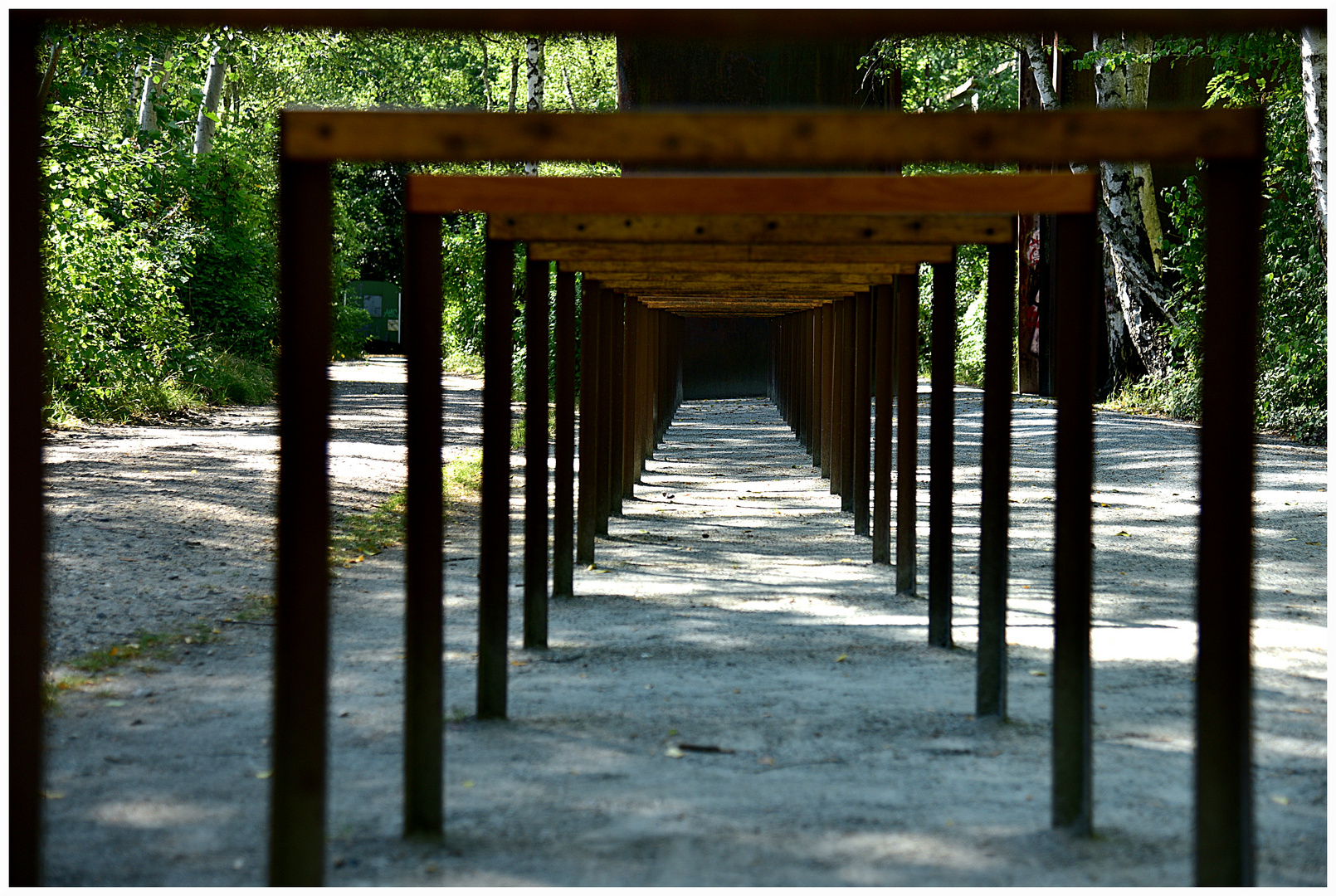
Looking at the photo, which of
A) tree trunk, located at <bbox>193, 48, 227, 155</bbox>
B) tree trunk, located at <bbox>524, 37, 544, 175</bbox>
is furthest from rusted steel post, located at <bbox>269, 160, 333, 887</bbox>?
tree trunk, located at <bbox>193, 48, 227, 155</bbox>

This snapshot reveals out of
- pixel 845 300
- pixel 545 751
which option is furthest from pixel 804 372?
pixel 545 751

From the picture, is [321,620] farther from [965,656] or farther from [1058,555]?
[965,656]

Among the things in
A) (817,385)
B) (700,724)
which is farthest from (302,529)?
(817,385)

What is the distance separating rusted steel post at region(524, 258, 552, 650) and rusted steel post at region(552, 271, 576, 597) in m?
0.54

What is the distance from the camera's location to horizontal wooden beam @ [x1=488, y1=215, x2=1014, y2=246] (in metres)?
3.85

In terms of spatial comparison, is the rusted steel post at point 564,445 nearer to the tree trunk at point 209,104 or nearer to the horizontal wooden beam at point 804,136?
the horizontal wooden beam at point 804,136

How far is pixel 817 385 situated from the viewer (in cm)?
1085

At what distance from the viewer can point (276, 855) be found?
7.13 feet

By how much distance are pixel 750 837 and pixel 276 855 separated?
0.97m

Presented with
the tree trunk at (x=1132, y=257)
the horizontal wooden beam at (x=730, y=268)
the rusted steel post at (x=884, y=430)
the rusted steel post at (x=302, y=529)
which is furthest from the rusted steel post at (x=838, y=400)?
the tree trunk at (x=1132, y=257)

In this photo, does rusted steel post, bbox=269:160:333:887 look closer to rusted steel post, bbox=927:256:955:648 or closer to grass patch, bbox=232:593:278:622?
rusted steel post, bbox=927:256:955:648

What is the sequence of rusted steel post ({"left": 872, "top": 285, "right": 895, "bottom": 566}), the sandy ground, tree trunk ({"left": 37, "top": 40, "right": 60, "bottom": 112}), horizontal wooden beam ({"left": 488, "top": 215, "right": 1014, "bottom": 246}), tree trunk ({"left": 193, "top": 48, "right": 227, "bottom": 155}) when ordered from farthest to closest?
tree trunk ({"left": 193, "top": 48, "right": 227, "bottom": 155}) → tree trunk ({"left": 37, "top": 40, "right": 60, "bottom": 112}) → rusted steel post ({"left": 872, "top": 285, "right": 895, "bottom": 566}) → horizontal wooden beam ({"left": 488, "top": 215, "right": 1014, "bottom": 246}) → the sandy ground

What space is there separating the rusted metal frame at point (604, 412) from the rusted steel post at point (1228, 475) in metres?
4.57

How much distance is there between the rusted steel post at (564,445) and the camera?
200 inches
